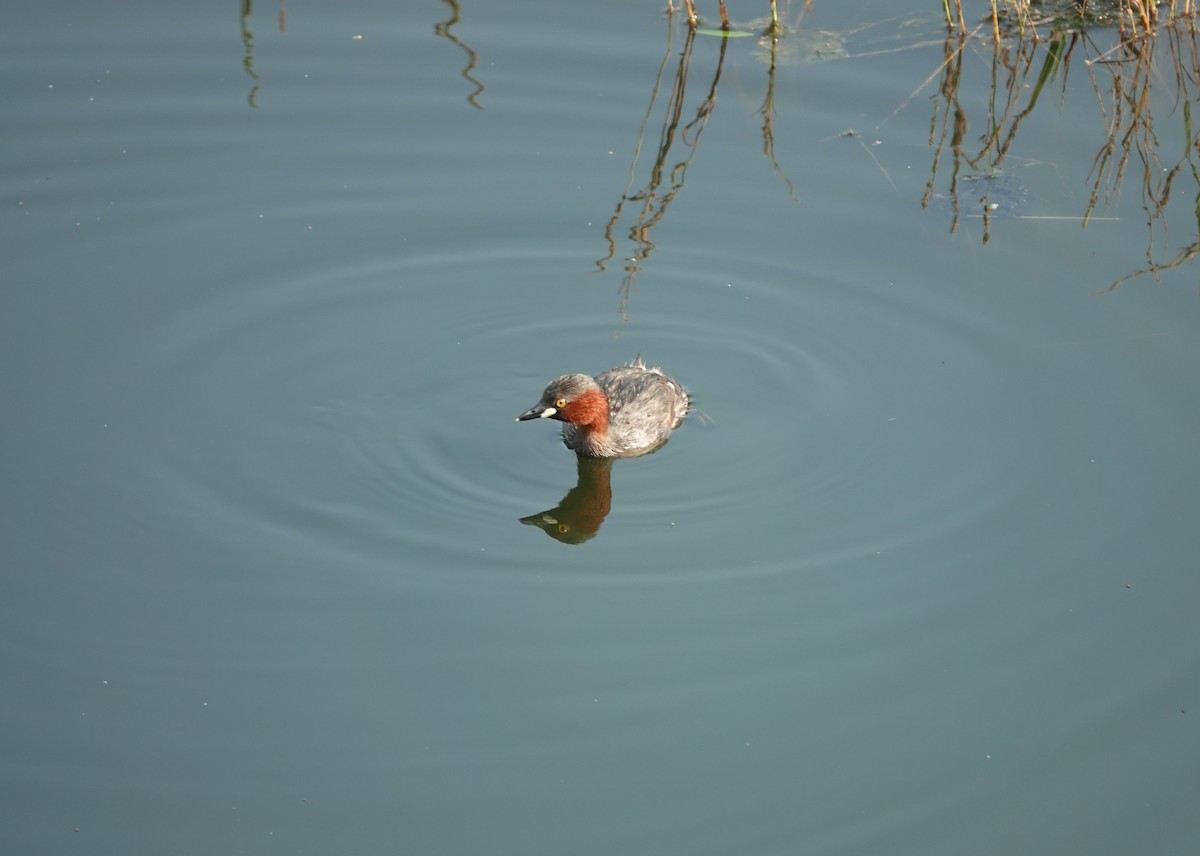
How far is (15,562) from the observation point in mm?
6895

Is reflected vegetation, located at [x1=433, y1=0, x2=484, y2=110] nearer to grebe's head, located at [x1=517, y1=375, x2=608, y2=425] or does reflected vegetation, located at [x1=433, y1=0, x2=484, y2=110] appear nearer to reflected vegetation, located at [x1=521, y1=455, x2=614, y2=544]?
grebe's head, located at [x1=517, y1=375, x2=608, y2=425]

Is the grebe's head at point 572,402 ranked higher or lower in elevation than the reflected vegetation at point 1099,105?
lower

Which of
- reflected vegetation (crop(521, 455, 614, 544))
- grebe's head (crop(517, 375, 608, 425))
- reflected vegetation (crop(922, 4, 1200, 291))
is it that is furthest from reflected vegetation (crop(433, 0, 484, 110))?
reflected vegetation (crop(521, 455, 614, 544))

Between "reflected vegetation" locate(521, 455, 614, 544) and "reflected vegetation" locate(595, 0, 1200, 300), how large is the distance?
1258 millimetres

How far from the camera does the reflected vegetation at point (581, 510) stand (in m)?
7.44

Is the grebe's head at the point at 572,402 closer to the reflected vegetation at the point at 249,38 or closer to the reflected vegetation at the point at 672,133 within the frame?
the reflected vegetation at the point at 672,133

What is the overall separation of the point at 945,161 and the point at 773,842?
5954mm

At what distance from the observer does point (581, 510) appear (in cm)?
770

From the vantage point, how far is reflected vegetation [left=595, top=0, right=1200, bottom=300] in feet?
32.3

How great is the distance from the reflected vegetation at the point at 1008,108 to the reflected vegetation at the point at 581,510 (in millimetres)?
1258

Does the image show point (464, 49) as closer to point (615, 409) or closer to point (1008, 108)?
point (1008, 108)

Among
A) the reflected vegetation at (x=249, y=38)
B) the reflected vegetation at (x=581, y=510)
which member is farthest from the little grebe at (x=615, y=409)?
the reflected vegetation at (x=249, y=38)

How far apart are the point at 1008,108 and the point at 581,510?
521 cm

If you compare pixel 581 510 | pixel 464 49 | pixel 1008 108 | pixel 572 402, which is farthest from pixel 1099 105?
pixel 581 510
